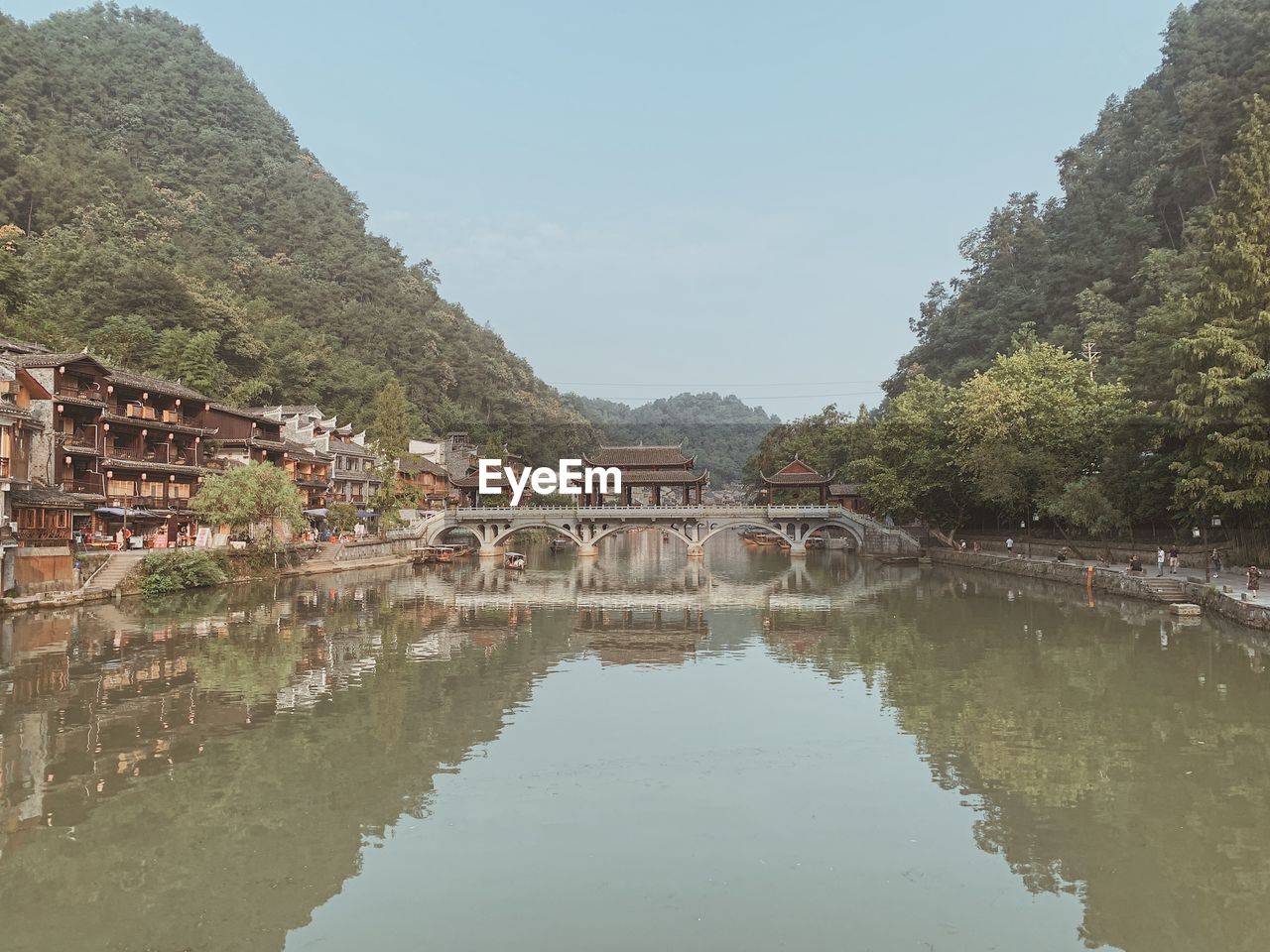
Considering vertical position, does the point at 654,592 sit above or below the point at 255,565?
below

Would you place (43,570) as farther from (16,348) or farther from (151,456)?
(151,456)

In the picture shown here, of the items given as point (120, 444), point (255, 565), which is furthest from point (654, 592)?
point (120, 444)

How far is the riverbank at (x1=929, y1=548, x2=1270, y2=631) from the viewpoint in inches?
1394

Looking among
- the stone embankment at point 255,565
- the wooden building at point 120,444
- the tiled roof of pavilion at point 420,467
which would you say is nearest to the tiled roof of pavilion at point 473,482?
the tiled roof of pavilion at point 420,467

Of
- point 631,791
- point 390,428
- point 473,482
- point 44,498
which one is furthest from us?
point 473,482

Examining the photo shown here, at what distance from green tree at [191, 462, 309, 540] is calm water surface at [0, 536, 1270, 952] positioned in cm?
1640

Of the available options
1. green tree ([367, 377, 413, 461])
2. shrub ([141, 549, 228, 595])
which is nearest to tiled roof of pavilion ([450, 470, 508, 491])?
green tree ([367, 377, 413, 461])

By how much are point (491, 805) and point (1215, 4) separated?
4717 inches

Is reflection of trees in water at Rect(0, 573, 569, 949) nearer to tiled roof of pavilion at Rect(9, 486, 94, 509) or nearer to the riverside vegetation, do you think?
tiled roof of pavilion at Rect(9, 486, 94, 509)

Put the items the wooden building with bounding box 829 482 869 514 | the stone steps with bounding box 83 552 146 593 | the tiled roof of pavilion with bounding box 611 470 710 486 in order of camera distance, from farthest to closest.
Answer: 1. the wooden building with bounding box 829 482 869 514
2. the tiled roof of pavilion with bounding box 611 470 710 486
3. the stone steps with bounding box 83 552 146 593

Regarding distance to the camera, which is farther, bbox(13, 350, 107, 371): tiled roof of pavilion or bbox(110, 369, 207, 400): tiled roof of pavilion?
bbox(110, 369, 207, 400): tiled roof of pavilion

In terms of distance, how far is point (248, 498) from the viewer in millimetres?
54156

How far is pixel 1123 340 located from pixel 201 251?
112650mm

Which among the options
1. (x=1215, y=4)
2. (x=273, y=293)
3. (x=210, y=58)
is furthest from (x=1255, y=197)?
(x=210, y=58)
